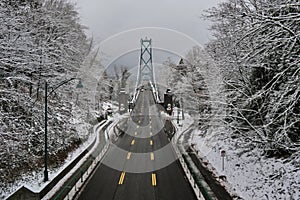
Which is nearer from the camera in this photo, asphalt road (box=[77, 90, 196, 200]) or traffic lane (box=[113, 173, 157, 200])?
traffic lane (box=[113, 173, 157, 200])

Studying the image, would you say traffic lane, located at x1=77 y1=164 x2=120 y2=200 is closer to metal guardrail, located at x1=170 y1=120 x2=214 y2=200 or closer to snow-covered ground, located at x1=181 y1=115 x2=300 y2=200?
metal guardrail, located at x1=170 y1=120 x2=214 y2=200

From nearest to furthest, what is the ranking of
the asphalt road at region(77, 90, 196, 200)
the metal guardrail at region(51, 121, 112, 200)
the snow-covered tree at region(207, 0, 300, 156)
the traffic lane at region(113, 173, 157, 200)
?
1. the snow-covered tree at region(207, 0, 300, 156)
2. the metal guardrail at region(51, 121, 112, 200)
3. the traffic lane at region(113, 173, 157, 200)
4. the asphalt road at region(77, 90, 196, 200)

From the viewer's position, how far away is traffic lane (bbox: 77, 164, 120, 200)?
44.4 ft

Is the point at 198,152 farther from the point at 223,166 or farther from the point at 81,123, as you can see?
→ the point at 81,123

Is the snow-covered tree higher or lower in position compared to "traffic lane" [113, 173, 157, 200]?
higher

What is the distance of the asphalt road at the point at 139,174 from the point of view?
1377 cm

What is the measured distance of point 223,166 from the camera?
1642 centimetres

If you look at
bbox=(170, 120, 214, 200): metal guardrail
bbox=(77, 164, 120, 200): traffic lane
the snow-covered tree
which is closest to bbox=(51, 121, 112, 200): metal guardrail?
bbox=(77, 164, 120, 200): traffic lane

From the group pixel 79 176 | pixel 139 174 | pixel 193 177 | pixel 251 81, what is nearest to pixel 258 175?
pixel 193 177

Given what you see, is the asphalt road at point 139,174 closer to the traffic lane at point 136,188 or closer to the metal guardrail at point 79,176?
the traffic lane at point 136,188

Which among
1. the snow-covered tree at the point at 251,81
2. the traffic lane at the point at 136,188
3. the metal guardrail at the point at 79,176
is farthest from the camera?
the traffic lane at the point at 136,188

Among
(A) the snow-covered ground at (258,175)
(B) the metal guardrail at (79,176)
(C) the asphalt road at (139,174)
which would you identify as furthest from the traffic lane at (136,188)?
(A) the snow-covered ground at (258,175)

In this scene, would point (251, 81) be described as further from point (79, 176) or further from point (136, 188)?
point (79, 176)

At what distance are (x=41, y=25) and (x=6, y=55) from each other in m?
8.18
